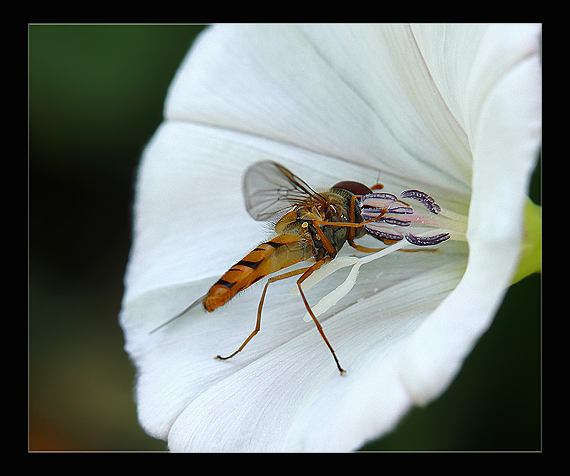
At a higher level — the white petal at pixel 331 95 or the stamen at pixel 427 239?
the white petal at pixel 331 95

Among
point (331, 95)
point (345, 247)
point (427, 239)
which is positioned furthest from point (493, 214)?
point (331, 95)

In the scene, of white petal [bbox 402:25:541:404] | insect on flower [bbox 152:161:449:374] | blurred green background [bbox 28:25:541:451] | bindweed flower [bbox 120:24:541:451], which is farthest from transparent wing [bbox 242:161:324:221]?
blurred green background [bbox 28:25:541:451]

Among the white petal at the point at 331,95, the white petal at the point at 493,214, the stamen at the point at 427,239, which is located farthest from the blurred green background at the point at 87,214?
the white petal at the point at 493,214

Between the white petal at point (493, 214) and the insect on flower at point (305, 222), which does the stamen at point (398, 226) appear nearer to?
the insect on flower at point (305, 222)

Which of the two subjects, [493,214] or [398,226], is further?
[398,226]

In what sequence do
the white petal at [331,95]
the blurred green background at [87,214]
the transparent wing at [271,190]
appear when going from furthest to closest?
the blurred green background at [87,214] → the white petal at [331,95] → the transparent wing at [271,190]

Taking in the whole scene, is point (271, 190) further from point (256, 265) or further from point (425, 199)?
point (425, 199)

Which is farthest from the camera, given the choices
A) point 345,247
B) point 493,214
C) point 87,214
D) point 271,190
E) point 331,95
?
point 87,214
